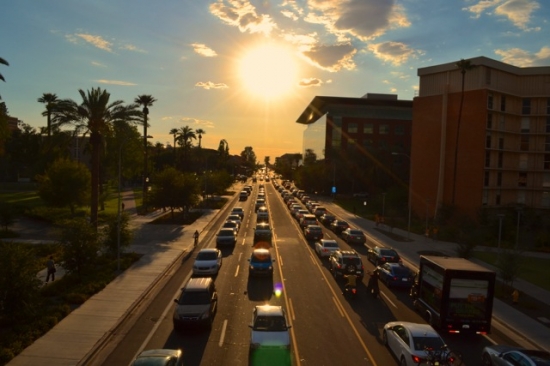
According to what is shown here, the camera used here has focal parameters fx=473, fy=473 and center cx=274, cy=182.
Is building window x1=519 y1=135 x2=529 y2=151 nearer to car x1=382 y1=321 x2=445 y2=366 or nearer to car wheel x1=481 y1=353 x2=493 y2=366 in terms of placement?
car wheel x1=481 y1=353 x2=493 y2=366

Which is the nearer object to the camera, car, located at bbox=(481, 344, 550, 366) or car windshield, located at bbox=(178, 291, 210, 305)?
car, located at bbox=(481, 344, 550, 366)

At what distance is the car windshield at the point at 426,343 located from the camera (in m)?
14.5

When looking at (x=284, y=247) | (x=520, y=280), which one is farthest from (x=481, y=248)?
(x=284, y=247)

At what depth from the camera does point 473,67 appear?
57.1m

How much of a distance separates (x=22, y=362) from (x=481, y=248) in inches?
1555

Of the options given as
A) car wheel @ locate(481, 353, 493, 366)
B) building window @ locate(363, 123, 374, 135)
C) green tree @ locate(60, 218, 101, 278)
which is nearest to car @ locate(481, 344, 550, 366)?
car wheel @ locate(481, 353, 493, 366)

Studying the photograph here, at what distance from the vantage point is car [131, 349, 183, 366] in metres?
12.4

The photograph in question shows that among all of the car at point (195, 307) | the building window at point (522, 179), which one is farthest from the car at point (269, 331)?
the building window at point (522, 179)

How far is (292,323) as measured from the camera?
64.2 ft

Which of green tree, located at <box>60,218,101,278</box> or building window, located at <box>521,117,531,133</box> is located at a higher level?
building window, located at <box>521,117,531,133</box>

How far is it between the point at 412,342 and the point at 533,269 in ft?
82.2

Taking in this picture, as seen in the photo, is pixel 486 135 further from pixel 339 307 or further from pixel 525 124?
pixel 339 307

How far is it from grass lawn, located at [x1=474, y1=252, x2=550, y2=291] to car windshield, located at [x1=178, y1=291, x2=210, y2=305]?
65.3ft

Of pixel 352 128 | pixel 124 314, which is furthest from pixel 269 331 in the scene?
pixel 352 128
